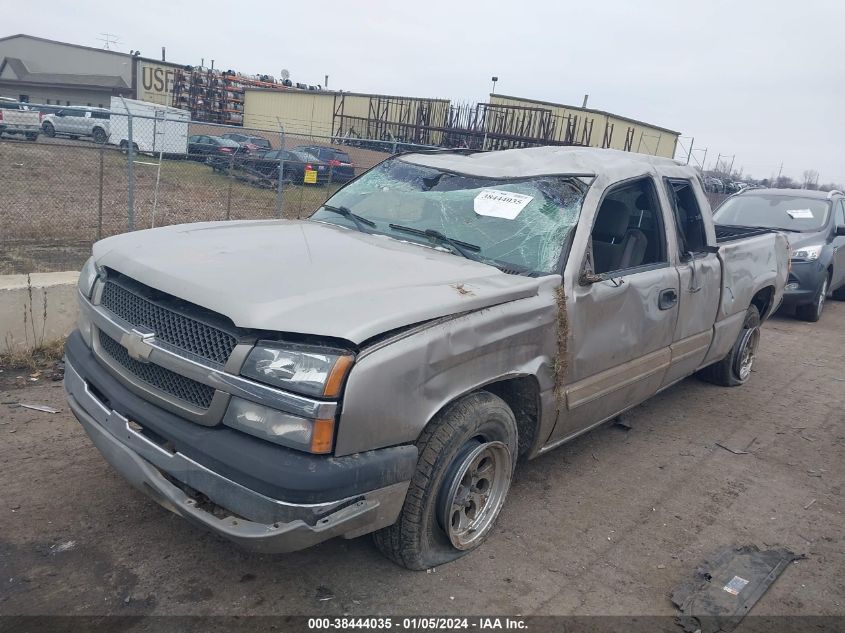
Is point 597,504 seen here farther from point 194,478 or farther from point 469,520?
point 194,478

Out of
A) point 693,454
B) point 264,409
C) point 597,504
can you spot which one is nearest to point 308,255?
point 264,409

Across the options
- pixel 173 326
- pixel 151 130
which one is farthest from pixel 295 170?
pixel 173 326

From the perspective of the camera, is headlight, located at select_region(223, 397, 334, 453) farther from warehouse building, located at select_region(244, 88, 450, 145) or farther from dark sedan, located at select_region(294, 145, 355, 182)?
warehouse building, located at select_region(244, 88, 450, 145)

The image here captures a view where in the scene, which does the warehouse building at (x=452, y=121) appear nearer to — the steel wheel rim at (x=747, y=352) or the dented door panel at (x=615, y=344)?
the steel wheel rim at (x=747, y=352)

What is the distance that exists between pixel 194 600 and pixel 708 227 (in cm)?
415

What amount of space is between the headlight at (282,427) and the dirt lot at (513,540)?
0.83 m

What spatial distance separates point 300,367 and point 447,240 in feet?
5.05

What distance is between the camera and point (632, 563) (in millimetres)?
3320

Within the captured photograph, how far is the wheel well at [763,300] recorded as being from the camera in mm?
6121

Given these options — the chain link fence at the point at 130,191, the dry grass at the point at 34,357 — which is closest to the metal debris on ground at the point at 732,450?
the dry grass at the point at 34,357

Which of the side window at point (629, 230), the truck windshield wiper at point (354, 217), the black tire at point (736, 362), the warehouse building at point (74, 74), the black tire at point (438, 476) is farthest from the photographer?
the warehouse building at point (74, 74)

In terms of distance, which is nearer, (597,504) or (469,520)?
(469,520)

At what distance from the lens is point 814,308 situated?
9.30m

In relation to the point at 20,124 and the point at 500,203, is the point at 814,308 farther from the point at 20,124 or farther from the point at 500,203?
the point at 20,124
